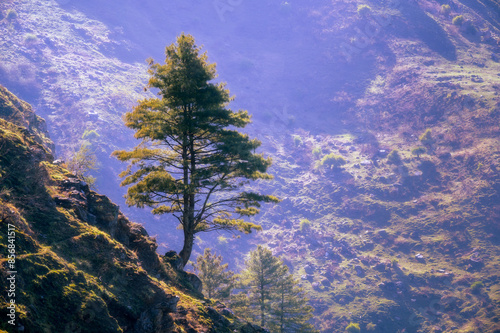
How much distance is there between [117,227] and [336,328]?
50.9 meters

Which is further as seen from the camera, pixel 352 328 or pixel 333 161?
pixel 333 161

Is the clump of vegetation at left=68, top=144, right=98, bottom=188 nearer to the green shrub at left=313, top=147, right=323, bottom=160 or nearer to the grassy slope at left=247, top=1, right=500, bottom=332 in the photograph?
the grassy slope at left=247, top=1, right=500, bottom=332

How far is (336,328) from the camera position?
51.6 m

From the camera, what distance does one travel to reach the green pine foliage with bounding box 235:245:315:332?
95.2 feet

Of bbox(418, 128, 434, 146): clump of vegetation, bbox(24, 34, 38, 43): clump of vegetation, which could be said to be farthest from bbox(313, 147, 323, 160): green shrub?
bbox(24, 34, 38, 43): clump of vegetation

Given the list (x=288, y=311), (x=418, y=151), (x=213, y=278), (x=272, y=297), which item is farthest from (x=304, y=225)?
(x=213, y=278)

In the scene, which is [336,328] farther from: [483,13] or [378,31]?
[483,13]

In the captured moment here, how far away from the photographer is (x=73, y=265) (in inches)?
353

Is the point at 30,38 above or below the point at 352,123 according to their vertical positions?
above

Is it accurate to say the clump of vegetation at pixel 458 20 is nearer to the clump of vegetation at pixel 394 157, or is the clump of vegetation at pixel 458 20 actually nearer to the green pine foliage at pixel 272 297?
the clump of vegetation at pixel 394 157

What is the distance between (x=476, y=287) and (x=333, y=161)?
50.1 metres

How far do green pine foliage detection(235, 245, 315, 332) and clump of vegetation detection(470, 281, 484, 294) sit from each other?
1633 inches

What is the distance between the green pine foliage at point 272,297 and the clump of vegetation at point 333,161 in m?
68.2

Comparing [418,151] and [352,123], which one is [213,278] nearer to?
[418,151]
